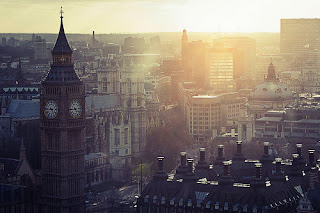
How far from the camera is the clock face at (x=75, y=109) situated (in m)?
101

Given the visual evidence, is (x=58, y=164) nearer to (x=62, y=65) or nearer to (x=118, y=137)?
(x=62, y=65)

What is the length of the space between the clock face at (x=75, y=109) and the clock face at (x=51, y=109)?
4.18 feet

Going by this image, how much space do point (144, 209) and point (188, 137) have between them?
87576 millimetres

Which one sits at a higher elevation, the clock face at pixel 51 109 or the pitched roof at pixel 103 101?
the clock face at pixel 51 109

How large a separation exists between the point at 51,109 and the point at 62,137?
2.69 meters

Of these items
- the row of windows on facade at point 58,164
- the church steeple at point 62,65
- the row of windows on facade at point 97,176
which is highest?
the church steeple at point 62,65

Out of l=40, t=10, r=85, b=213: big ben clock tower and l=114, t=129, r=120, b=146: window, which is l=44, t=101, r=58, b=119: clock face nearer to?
l=40, t=10, r=85, b=213: big ben clock tower

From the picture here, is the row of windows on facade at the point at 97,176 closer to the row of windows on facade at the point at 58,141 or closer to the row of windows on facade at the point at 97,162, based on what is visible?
the row of windows on facade at the point at 97,162

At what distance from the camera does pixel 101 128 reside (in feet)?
522

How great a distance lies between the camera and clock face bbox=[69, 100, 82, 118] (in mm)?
101250

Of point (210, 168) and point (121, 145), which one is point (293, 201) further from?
point (121, 145)

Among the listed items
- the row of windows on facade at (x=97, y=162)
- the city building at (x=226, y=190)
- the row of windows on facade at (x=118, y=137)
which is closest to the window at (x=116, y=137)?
the row of windows on facade at (x=118, y=137)

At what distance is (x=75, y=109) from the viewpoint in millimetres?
101688

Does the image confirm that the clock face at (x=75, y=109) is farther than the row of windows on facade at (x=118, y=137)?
No
